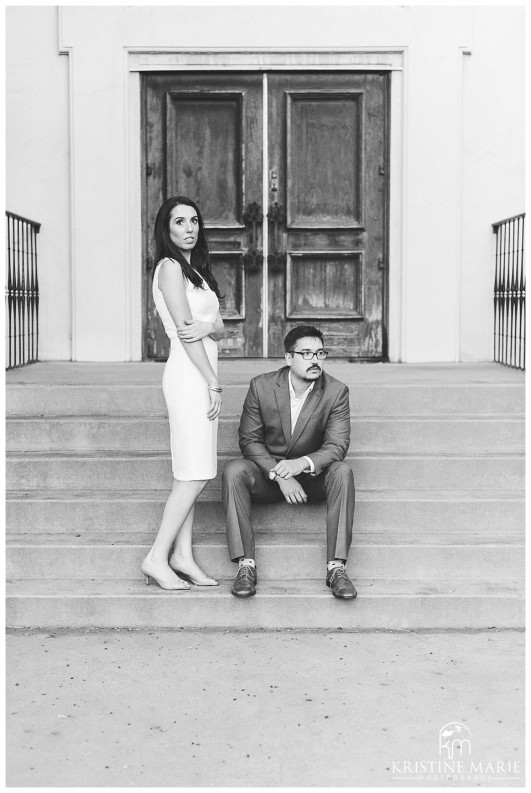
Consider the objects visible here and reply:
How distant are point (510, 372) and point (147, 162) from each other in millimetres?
3321

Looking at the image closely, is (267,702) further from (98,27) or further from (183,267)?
(98,27)

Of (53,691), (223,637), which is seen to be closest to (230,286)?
(223,637)

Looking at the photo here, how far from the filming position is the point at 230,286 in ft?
29.1

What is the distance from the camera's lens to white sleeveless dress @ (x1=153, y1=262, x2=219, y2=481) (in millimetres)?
5285

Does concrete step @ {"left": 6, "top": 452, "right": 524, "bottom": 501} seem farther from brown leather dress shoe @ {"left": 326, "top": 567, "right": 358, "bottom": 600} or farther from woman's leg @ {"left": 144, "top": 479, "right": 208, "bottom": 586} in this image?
brown leather dress shoe @ {"left": 326, "top": 567, "right": 358, "bottom": 600}

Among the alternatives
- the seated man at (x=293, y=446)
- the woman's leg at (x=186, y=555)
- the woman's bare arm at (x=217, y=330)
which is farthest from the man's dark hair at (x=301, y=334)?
the woman's leg at (x=186, y=555)

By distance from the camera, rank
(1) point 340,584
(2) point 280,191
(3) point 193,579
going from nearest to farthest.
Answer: (1) point 340,584 < (3) point 193,579 < (2) point 280,191

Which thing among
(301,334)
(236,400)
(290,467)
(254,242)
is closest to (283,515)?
(290,467)

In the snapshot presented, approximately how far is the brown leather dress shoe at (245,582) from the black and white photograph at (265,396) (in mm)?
13

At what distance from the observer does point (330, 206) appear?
Result: 8.86m

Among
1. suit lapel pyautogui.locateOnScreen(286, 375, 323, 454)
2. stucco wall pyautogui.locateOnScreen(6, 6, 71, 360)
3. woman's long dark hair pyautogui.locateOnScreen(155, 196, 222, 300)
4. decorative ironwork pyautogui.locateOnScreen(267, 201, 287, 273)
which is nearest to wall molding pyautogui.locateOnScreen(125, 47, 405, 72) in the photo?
stucco wall pyautogui.locateOnScreen(6, 6, 71, 360)

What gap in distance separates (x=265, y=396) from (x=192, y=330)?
61cm

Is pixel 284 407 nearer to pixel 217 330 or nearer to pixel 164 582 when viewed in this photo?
pixel 217 330

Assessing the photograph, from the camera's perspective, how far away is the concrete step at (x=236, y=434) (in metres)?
6.55
